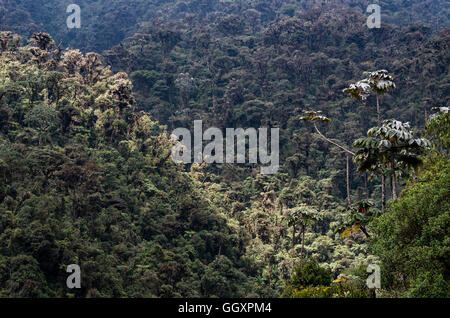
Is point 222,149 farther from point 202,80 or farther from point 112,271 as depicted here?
point 112,271

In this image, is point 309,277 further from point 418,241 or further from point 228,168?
point 228,168

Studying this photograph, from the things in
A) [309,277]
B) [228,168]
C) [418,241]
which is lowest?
[309,277]

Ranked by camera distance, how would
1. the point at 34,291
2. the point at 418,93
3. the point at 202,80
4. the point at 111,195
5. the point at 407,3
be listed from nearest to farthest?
1. the point at 34,291
2. the point at 111,195
3. the point at 418,93
4. the point at 202,80
5. the point at 407,3

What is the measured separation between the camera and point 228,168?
3328 centimetres

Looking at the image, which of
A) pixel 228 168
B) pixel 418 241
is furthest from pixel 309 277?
pixel 228 168

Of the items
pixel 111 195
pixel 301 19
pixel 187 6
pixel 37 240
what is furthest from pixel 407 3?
pixel 37 240

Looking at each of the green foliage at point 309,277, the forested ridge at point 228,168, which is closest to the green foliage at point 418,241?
the forested ridge at point 228,168

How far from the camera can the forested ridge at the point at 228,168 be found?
39.8 ft

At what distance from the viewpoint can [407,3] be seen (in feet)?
230

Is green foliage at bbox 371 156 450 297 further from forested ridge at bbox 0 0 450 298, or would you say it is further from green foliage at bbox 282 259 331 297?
green foliage at bbox 282 259 331 297

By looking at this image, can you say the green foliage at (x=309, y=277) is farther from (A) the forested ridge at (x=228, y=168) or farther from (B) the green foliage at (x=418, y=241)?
(B) the green foliage at (x=418, y=241)

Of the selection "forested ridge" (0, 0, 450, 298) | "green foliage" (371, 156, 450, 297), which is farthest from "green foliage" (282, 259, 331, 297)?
"green foliage" (371, 156, 450, 297)

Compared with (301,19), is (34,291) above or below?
below

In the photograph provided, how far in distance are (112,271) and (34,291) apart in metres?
3.41
